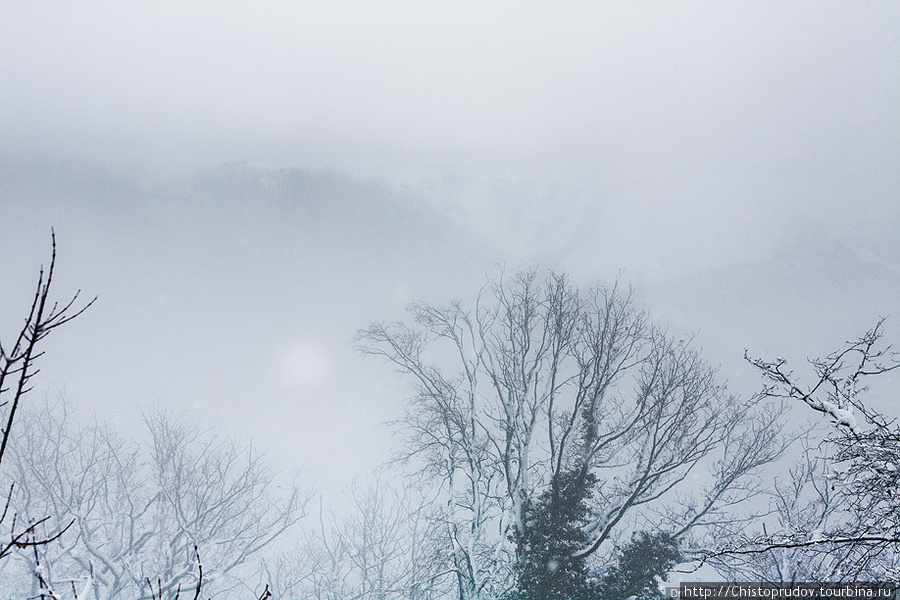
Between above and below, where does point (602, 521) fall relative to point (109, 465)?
below

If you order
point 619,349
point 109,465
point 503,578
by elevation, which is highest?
point 619,349

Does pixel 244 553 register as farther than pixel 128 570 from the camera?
Yes

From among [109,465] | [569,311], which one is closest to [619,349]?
[569,311]

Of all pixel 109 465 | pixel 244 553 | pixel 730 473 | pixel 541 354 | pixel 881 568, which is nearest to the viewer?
pixel 881 568

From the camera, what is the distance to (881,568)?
5.03 m

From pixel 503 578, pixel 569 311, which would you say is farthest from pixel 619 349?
pixel 503 578

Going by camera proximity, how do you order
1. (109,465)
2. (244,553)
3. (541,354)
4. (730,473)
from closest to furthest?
(730,473) < (541,354) < (244,553) < (109,465)

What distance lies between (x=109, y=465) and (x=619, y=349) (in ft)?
52.7

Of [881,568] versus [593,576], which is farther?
[593,576]

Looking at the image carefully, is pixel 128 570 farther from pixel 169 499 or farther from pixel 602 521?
pixel 602 521

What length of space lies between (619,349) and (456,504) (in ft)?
18.7

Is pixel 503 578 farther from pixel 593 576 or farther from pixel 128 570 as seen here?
pixel 128 570

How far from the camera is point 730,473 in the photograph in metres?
12.7

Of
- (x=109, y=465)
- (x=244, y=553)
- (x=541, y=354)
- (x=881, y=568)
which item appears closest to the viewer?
(x=881, y=568)
